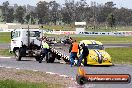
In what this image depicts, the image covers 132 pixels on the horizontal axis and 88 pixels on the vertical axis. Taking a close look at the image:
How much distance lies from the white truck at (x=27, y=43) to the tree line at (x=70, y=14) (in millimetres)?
137425

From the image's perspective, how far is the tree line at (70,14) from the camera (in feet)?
571

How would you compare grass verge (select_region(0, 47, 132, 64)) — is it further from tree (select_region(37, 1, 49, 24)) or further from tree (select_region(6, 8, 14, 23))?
tree (select_region(6, 8, 14, 23))

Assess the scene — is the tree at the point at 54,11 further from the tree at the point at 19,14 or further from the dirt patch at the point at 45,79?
the dirt patch at the point at 45,79

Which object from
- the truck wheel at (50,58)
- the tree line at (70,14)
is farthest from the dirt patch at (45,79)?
the tree line at (70,14)

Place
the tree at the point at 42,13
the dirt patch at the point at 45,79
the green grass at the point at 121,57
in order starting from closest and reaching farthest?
the dirt patch at the point at 45,79 < the green grass at the point at 121,57 < the tree at the point at 42,13

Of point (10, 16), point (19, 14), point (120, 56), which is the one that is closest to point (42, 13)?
point (19, 14)

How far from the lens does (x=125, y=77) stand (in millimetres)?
8734

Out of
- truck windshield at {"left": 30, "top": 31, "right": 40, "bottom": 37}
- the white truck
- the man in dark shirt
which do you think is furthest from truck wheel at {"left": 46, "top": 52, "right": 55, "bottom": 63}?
the man in dark shirt

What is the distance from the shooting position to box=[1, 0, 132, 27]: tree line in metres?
174

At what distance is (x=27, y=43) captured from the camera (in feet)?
102

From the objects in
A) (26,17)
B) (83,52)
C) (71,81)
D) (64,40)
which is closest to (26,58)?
(64,40)

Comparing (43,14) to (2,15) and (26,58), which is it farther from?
(26,58)

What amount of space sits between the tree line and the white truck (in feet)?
451

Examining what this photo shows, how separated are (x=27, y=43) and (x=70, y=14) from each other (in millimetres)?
148336
